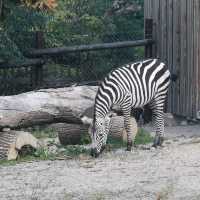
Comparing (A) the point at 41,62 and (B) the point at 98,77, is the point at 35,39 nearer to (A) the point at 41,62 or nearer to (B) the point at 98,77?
(A) the point at 41,62

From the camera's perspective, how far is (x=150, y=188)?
28.5 feet

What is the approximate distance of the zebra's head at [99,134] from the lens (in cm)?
1105

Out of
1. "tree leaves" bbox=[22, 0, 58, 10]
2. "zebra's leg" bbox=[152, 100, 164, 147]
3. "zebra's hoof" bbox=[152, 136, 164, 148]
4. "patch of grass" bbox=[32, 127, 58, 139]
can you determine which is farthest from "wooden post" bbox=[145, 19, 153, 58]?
"tree leaves" bbox=[22, 0, 58, 10]

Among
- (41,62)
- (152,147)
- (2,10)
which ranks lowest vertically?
(152,147)

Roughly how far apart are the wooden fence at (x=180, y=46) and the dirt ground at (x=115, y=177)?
2.47m

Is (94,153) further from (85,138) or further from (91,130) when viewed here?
(85,138)

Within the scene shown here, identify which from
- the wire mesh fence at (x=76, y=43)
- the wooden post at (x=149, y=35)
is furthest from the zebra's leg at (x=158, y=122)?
the wooden post at (x=149, y=35)

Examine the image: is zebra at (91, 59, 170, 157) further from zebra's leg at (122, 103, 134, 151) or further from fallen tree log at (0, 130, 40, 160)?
fallen tree log at (0, 130, 40, 160)

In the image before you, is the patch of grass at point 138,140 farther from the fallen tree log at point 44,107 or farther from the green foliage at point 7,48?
the green foliage at point 7,48

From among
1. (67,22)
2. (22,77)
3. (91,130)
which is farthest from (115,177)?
(67,22)

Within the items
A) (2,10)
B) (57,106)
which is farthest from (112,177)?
(2,10)

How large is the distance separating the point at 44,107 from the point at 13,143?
3.12 feet

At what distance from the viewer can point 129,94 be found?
11.8m

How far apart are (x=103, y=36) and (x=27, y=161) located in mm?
6582
